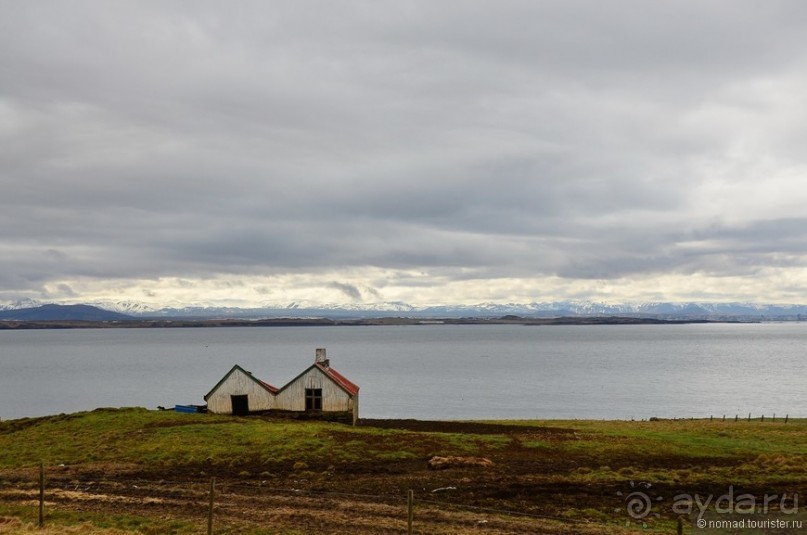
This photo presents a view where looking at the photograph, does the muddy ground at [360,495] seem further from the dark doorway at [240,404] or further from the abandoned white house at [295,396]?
the dark doorway at [240,404]

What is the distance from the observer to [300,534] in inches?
963

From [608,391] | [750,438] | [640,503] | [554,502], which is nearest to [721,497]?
[640,503]

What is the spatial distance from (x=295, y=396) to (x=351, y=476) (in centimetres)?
2504

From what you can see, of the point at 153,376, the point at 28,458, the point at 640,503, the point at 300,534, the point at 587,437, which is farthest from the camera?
the point at 153,376

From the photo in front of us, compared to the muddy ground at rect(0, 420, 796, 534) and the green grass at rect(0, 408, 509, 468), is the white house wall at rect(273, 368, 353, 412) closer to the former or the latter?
the green grass at rect(0, 408, 509, 468)

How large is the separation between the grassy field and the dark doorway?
18.5ft

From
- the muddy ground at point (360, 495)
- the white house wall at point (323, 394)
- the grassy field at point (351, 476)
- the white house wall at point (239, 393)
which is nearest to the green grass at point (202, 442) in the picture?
the grassy field at point (351, 476)

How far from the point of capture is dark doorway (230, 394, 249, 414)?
60844mm

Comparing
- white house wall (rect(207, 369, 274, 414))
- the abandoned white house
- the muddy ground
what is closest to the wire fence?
the muddy ground

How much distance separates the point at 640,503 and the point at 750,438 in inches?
1143

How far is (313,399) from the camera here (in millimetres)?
59844

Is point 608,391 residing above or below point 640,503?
below

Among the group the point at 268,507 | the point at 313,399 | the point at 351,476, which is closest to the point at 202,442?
the point at 351,476

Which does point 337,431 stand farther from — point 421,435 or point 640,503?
point 640,503
